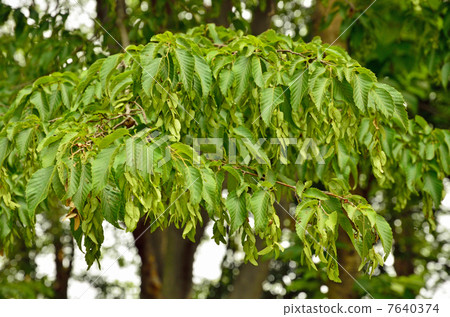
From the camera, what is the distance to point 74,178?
1550 millimetres

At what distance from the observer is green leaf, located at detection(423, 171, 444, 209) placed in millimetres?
2740

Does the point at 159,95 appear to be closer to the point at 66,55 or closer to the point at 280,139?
the point at 280,139

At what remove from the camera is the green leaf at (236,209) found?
172 centimetres

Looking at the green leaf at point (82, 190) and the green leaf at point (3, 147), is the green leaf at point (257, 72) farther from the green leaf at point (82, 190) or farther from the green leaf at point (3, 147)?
the green leaf at point (3, 147)

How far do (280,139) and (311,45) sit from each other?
18.9 inches

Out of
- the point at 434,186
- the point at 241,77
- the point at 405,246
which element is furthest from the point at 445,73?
the point at 405,246

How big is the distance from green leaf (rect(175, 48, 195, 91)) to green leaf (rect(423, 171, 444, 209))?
158cm

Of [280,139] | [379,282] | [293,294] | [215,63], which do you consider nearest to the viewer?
[280,139]

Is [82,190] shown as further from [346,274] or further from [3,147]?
[346,274]

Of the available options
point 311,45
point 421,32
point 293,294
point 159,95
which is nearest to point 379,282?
point 421,32

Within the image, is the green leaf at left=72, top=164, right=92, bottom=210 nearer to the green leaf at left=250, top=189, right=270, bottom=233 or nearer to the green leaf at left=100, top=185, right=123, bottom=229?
the green leaf at left=100, top=185, right=123, bottom=229

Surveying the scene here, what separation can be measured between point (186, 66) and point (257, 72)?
263mm

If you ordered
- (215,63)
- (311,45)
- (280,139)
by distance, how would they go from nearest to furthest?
(280,139) < (215,63) < (311,45)

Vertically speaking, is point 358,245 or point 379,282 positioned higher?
point 358,245
